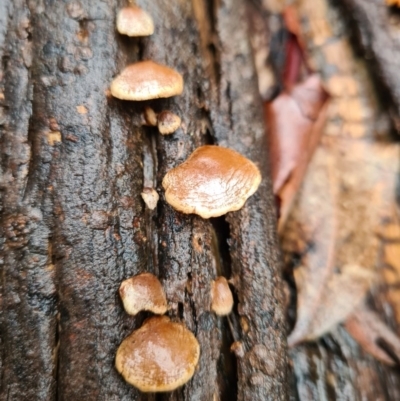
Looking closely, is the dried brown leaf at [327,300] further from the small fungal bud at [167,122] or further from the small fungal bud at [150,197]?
the small fungal bud at [167,122]

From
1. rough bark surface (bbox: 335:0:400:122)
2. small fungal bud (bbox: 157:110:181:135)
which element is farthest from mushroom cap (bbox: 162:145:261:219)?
rough bark surface (bbox: 335:0:400:122)

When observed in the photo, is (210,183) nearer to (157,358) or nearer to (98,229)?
(98,229)

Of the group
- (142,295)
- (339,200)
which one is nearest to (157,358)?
(142,295)

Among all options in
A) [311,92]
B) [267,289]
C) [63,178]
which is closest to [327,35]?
[311,92]

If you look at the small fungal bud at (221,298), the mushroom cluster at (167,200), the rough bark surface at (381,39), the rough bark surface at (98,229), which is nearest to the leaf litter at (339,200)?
the rough bark surface at (381,39)

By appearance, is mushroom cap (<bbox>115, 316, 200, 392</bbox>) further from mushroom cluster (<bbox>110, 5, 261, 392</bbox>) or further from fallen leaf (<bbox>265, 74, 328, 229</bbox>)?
fallen leaf (<bbox>265, 74, 328, 229</bbox>)
